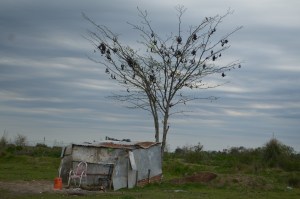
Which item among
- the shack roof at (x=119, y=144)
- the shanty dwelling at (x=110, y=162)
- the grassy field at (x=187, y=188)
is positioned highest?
the shack roof at (x=119, y=144)

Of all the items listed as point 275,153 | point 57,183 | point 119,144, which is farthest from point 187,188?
point 275,153

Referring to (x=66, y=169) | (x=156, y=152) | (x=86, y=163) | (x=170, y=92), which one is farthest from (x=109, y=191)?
(x=170, y=92)

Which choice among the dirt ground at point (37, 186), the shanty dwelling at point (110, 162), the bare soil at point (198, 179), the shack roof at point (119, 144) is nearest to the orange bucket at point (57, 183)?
the dirt ground at point (37, 186)

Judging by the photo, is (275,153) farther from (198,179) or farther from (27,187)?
(27,187)

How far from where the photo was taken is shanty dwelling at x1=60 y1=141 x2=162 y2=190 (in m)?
19.9

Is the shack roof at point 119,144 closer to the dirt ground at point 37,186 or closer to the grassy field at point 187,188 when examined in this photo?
the grassy field at point 187,188

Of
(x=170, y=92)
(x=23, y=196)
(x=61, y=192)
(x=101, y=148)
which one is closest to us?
(x=23, y=196)

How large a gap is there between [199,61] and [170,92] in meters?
2.08

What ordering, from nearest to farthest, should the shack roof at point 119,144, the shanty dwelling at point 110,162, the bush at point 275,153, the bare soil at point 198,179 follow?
1. the shanty dwelling at point 110,162
2. the shack roof at point 119,144
3. the bare soil at point 198,179
4. the bush at point 275,153

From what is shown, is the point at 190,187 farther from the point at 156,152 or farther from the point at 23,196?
the point at 23,196

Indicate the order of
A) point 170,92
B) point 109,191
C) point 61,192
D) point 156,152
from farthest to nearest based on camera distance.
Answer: point 170,92
point 156,152
point 109,191
point 61,192

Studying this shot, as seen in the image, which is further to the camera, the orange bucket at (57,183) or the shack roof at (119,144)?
the shack roof at (119,144)

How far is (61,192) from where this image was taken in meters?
17.5

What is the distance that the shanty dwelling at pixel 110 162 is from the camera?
65.4 feet
